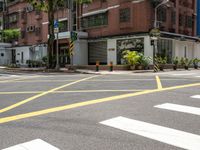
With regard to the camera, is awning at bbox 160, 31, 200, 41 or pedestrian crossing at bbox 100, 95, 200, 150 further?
awning at bbox 160, 31, 200, 41

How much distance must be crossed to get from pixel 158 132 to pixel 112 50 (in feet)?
111

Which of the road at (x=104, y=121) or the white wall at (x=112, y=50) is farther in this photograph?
the white wall at (x=112, y=50)

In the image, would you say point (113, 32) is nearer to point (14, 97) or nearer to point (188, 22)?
point (188, 22)

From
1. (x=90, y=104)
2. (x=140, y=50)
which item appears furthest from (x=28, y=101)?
(x=140, y=50)

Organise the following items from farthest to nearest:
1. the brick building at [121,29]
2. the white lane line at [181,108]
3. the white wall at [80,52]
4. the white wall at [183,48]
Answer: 1. the white wall at [80,52]
2. the white wall at [183,48]
3. the brick building at [121,29]
4. the white lane line at [181,108]

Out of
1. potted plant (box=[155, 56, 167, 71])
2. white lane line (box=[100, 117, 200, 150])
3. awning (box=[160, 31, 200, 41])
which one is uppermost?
awning (box=[160, 31, 200, 41])

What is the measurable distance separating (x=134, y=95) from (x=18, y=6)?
4970cm

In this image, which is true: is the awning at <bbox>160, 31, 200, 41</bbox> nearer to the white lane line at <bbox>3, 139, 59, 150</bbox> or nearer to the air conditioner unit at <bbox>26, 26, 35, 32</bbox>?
the air conditioner unit at <bbox>26, 26, 35, 32</bbox>

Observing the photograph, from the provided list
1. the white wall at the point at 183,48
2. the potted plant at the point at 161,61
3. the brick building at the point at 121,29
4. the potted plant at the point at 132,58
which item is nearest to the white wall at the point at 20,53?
the brick building at the point at 121,29

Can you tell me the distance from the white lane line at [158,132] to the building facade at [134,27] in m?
29.5

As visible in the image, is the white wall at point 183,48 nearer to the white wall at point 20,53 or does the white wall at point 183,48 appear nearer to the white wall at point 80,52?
the white wall at point 80,52

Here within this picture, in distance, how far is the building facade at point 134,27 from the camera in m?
36.6

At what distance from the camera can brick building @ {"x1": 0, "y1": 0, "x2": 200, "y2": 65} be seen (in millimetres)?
36812

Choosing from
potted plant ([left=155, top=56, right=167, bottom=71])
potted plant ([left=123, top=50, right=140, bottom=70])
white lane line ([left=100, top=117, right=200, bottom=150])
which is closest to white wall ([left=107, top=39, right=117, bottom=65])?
potted plant ([left=155, top=56, right=167, bottom=71])
